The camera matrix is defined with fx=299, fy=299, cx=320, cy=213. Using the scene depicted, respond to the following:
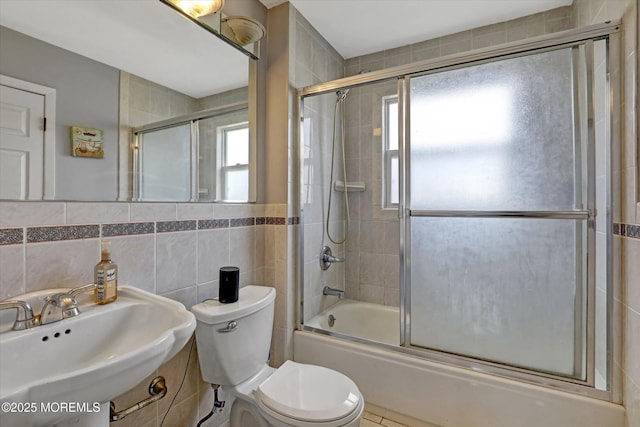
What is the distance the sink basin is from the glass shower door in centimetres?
126

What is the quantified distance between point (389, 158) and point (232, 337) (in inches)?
67.0

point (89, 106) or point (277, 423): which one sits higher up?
point (89, 106)

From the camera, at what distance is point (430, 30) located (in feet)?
6.93

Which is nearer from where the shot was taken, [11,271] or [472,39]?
[11,271]

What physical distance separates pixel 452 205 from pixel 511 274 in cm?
43

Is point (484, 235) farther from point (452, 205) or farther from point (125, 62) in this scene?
point (125, 62)

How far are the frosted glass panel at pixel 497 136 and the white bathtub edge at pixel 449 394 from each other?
811 mm

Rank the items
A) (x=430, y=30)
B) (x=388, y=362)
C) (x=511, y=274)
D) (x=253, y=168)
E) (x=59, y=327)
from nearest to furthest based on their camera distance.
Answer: (x=59, y=327) → (x=511, y=274) → (x=388, y=362) → (x=253, y=168) → (x=430, y=30)

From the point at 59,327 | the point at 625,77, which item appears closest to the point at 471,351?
the point at 625,77

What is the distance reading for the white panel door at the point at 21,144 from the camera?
2.88 feet

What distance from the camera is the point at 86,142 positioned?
1.05 meters

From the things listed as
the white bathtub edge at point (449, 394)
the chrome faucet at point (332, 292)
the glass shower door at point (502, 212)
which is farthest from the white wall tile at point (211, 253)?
the glass shower door at point (502, 212)

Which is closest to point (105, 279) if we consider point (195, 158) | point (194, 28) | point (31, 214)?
point (31, 214)

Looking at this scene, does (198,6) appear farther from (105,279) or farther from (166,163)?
(105,279)
